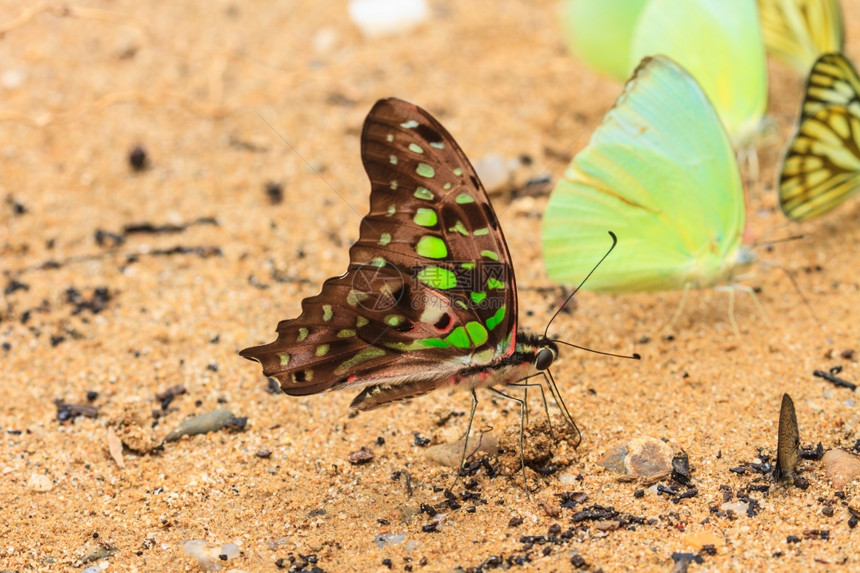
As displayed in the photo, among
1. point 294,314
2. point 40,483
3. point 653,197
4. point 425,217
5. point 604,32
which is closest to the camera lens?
point 425,217

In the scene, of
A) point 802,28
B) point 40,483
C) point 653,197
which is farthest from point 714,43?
point 40,483

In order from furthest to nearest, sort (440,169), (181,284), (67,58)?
(67,58) < (181,284) < (440,169)

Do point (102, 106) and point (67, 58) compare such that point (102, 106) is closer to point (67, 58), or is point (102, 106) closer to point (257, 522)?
point (67, 58)

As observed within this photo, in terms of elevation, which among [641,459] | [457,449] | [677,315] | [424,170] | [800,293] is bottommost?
[457,449]

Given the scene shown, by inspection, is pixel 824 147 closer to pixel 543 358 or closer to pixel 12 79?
pixel 543 358

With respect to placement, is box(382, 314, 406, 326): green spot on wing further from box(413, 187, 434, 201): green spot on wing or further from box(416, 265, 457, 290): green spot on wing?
box(413, 187, 434, 201): green spot on wing

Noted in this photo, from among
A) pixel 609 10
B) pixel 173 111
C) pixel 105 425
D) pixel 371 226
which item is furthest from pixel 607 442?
pixel 173 111
